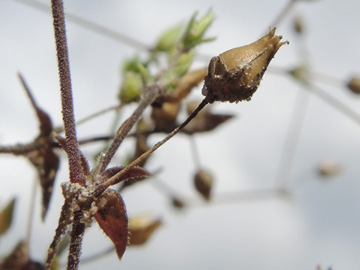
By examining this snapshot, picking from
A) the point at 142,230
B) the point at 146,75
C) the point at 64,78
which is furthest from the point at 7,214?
the point at 64,78

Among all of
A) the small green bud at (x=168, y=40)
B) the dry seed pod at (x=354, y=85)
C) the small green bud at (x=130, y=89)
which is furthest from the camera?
the dry seed pod at (x=354, y=85)

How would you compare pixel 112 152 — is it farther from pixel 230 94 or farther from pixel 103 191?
pixel 230 94

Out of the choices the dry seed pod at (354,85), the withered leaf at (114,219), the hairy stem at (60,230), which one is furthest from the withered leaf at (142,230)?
the dry seed pod at (354,85)

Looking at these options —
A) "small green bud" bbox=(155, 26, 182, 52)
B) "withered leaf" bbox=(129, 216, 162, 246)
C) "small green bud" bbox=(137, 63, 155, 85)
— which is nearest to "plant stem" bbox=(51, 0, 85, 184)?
"small green bud" bbox=(137, 63, 155, 85)

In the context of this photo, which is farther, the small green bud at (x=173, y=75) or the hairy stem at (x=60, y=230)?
the small green bud at (x=173, y=75)

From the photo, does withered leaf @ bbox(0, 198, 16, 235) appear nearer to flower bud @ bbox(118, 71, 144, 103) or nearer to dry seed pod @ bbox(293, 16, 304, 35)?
flower bud @ bbox(118, 71, 144, 103)

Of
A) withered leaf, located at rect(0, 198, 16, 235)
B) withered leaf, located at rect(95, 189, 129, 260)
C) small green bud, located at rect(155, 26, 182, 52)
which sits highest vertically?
small green bud, located at rect(155, 26, 182, 52)

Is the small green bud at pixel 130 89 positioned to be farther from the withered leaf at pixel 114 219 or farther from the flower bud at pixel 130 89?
the withered leaf at pixel 114 219
